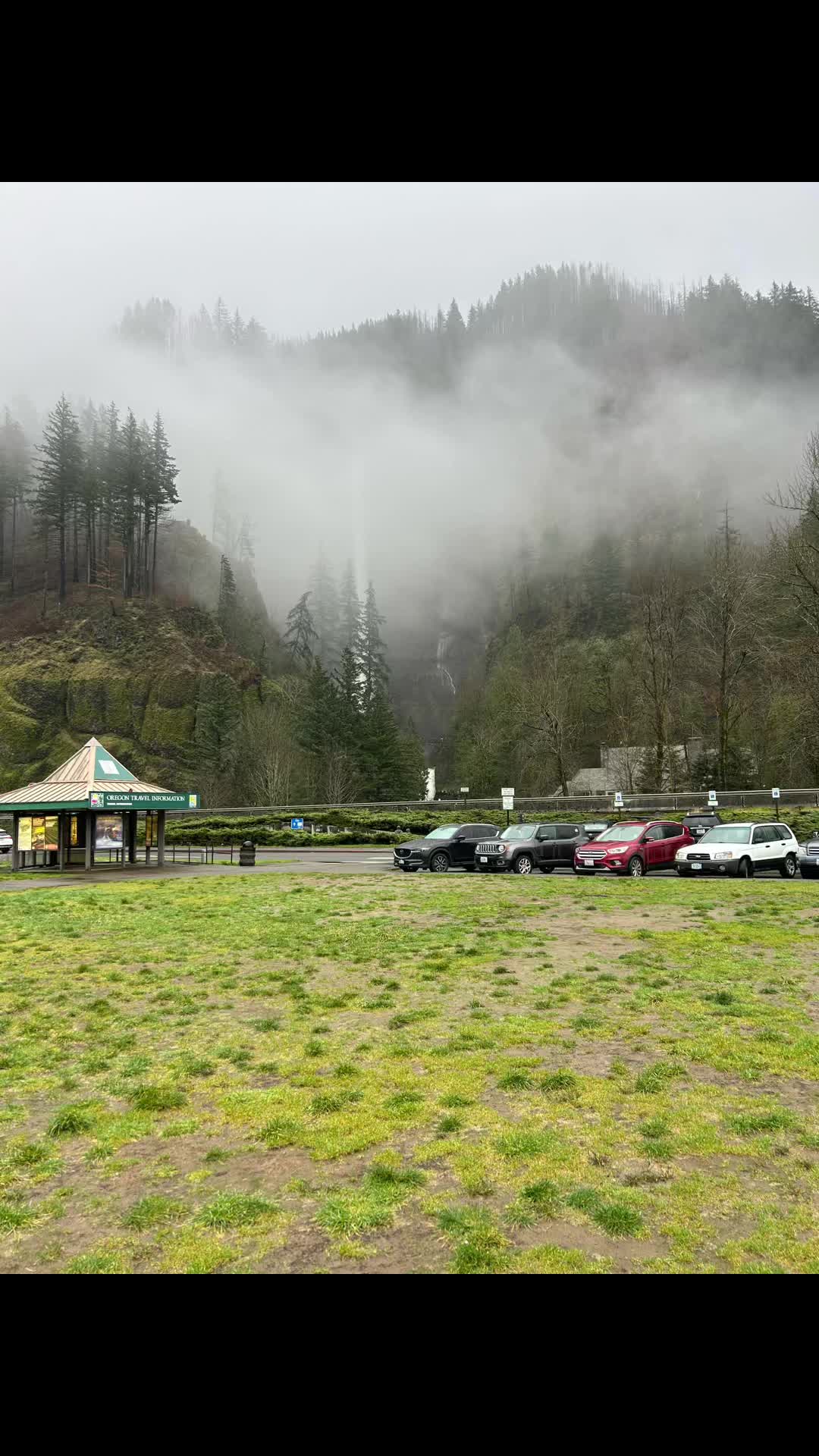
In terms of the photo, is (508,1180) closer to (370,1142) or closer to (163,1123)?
(370,1142)

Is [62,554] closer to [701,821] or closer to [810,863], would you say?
[701,821]

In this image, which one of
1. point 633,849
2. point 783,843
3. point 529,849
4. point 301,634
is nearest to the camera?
point 783,843

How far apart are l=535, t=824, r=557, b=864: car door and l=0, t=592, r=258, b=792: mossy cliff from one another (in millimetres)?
54417

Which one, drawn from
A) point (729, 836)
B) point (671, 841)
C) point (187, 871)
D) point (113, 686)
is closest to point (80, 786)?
point (187, 871)

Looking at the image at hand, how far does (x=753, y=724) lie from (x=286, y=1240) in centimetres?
5986

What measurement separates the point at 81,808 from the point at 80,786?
2.93 feet

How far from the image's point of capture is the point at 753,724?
58.2 meters

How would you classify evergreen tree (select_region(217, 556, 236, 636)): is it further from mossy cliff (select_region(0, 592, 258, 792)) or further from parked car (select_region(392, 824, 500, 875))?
parked car (select_region(392, 824, 500, 875))

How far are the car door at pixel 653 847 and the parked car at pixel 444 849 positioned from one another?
5816mm

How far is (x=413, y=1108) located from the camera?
5617 mm

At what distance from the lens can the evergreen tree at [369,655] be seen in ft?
300

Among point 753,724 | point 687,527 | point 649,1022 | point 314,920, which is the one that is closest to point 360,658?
point 753,724

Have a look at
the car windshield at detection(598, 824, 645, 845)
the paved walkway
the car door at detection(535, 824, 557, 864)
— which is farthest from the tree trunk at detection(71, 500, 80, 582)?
the car windshield at detection(598, 824, 645, 845)

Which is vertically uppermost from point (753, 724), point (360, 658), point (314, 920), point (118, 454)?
point (118, 454)
